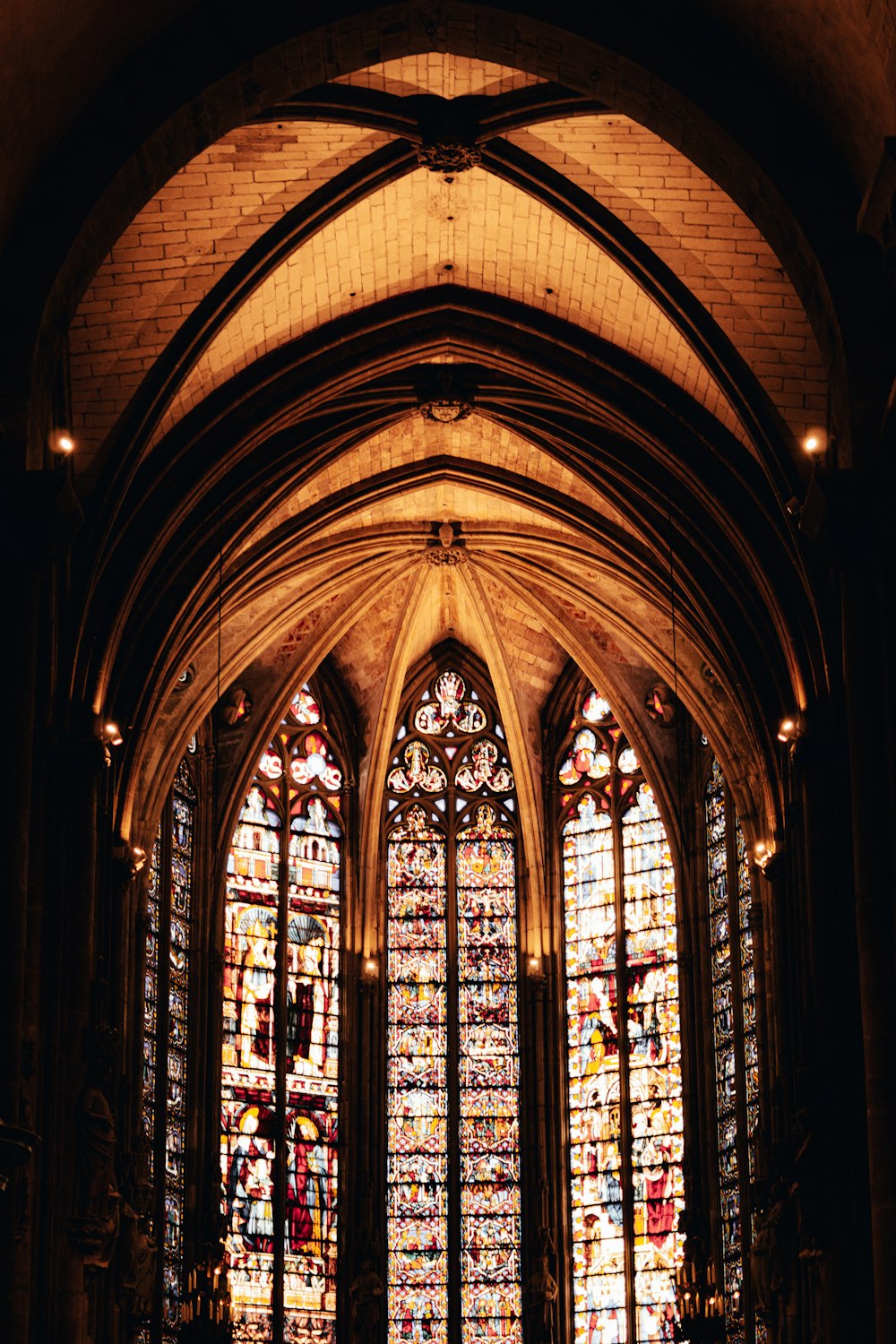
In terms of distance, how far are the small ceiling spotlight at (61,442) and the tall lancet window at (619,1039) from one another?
12103 millimetres

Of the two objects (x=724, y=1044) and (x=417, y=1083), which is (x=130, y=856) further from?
(x=724, y=1044)

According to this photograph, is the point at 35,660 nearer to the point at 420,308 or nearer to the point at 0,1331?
the point at 0,1331

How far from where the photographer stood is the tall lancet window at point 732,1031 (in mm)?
32031

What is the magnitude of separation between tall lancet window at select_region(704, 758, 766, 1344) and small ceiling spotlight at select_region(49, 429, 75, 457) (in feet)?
34.6

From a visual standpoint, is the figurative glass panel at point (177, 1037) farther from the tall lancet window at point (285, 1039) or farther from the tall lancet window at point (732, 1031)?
the tall lancet window at point (732, 1031)

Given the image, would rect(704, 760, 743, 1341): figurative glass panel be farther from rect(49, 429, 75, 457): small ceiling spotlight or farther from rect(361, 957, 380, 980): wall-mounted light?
rect(49, 429, 75, 457): small ceiling spotlight

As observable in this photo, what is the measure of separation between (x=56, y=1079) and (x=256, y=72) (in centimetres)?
1011

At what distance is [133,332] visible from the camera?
2742 centimetres

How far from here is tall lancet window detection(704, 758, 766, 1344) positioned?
32.0 metres

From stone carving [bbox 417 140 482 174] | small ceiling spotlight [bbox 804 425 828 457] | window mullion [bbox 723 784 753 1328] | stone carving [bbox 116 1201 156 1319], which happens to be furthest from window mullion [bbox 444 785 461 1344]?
stone carving [bbox 417 140 482 174]

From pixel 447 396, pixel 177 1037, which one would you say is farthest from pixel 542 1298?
pixel 447 396

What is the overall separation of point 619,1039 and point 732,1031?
8.46ft

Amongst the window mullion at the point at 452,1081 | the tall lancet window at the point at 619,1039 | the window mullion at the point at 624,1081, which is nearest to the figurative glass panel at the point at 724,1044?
the tall lancet window at the point at 619,1039

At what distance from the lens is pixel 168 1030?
33781mm
